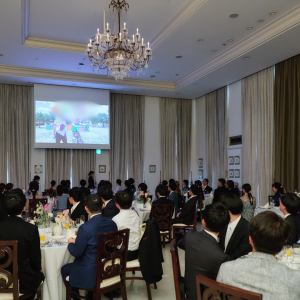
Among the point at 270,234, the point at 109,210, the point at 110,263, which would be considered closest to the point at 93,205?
the point at 110,263

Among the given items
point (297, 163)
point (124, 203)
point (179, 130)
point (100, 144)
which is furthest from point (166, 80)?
point (124, 203)

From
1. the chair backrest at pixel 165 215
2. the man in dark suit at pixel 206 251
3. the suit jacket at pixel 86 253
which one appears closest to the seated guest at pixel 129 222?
the suit jacket at pixel 86 253

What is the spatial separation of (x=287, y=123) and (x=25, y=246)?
27.4 feet

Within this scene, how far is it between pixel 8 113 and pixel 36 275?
9763 mm

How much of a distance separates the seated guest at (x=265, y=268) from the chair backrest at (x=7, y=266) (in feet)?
6.04

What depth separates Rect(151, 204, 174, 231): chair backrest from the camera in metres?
6.27

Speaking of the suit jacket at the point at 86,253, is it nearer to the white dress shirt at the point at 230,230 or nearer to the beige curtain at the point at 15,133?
the white dress shirt at the point at 230,230

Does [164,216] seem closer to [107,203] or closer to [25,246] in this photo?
→ [107,203]

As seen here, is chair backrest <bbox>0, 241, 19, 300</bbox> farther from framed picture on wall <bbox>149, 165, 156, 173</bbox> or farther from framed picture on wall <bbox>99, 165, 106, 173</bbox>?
framed picture on wall <bbox>149, 165, 156, 173</bbox>

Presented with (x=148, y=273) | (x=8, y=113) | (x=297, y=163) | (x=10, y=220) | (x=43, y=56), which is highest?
(x=43, y=56)

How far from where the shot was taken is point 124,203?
163 inches

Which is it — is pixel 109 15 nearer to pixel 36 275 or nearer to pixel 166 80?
pixel 166 80

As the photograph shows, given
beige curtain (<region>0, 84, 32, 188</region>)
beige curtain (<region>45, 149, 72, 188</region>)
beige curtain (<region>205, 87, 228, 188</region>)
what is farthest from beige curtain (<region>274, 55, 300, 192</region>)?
beige curtain (<region>0, 84, 32, 188</region>)

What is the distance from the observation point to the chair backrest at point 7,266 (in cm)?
278
